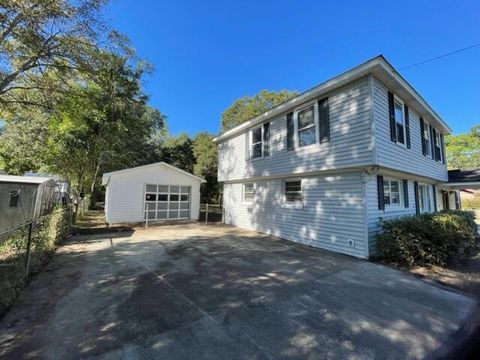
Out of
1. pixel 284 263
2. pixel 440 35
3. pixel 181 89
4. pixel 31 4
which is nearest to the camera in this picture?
pixel 31 4

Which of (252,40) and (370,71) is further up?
(252,40)

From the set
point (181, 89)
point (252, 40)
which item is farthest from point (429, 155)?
point (181, 89)

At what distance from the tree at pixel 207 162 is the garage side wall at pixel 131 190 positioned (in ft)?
23.9

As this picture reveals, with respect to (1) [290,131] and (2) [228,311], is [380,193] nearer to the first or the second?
(1) [290,131]

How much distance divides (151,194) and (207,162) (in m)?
A: 8.65

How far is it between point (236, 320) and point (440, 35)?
12.1m

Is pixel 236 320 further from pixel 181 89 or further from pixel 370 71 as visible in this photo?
pixel 181 89

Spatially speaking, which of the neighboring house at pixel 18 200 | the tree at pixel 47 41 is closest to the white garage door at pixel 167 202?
the neighboring house at pixel 18 200

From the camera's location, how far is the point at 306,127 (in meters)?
8.22

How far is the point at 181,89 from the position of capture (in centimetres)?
→ 2003

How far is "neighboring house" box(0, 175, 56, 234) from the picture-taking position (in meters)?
8.20

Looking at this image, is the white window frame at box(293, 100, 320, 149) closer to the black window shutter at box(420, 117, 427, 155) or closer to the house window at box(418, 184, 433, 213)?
the black window shutter at box(420, 117, 427, 155)

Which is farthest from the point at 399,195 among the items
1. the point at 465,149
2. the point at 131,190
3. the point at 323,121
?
the point at 465,149

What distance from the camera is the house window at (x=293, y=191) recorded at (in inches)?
348
